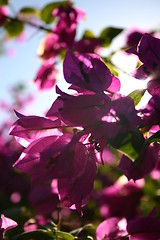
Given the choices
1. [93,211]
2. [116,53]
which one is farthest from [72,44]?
[93,211]

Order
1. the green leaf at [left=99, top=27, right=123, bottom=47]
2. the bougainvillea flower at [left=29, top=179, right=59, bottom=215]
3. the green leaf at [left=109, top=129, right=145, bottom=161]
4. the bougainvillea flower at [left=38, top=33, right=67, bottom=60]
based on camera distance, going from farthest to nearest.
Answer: the bougainvillea flower at [left=38, top=33, right=67, bottom=60] → the green leaf at [left=99, top=27, right=123, bottom=47] → the bougainvillea flower at [left=29, top=179, right=59, bottom=215] → the green leaf at [left=109, top=129, right=145, bottom=161]

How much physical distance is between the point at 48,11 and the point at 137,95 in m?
0.90

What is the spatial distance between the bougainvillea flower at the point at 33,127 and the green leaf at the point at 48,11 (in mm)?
877

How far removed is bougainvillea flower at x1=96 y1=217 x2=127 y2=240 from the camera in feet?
2.13

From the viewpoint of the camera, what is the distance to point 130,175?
51 centimetres

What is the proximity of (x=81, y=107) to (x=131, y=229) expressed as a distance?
29 centimetres

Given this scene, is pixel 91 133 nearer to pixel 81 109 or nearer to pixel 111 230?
pixel 81 109

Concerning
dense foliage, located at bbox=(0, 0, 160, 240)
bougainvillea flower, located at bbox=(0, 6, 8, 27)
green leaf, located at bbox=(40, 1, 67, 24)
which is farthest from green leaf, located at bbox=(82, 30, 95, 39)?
dense foliage, located at bbox=(0, 0, 160, 240)

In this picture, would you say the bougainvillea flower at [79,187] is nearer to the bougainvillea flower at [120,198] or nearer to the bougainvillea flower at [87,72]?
the bougainvillea flower at [87,72]

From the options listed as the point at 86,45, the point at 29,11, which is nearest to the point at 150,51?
the point at 86,45

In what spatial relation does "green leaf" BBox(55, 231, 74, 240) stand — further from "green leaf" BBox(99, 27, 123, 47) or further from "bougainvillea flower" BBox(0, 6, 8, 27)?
"bougainvillea flower" BBox(0, 6, 8, 27)

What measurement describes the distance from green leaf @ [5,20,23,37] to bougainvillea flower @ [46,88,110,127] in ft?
3.39

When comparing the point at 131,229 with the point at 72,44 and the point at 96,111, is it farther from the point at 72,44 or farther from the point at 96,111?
the point at 72,44

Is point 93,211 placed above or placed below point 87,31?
below
